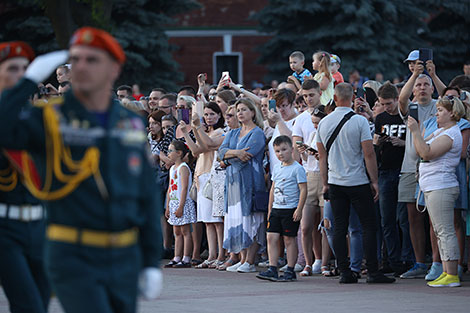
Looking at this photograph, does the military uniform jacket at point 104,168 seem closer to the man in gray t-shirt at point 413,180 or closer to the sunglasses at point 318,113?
the man in gray t-shirt at point 413,180

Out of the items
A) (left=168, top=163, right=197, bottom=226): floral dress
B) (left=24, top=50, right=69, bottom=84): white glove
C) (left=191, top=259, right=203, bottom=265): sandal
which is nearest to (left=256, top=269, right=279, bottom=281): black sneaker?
(left=191, top=259, right=203, bottom=265): sandal

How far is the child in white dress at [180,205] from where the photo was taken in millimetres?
13725

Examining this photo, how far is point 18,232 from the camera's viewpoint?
6180mm

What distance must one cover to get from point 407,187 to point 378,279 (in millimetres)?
1229

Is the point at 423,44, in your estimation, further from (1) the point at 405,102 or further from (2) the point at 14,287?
(2) the point at 14,287

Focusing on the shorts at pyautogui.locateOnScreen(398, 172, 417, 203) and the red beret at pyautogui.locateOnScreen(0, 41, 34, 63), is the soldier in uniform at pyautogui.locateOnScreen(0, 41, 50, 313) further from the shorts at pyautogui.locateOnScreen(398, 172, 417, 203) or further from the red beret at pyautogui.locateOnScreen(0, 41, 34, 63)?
the shorts at pyautogui.locateOnScreen(398, 172, 417, 203)

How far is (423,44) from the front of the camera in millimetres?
35500

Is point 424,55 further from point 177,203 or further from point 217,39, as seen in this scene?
point 217,39

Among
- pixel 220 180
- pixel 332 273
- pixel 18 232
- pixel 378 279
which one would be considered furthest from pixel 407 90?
pixel 18 232

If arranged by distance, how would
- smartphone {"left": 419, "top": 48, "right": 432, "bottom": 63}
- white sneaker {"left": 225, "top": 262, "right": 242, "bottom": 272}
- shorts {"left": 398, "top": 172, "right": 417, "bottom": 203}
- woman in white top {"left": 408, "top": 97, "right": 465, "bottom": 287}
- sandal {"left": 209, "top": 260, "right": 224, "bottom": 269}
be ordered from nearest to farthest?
woman in white top {"left": 408, "top": 97, "right": 465, "bottom": 287} < shorts {"left": 398, "top": 172, "right": 417, "bottom": 203} < smartphone {"left": 419, "top": 48, "right": 432, "bottom": 63} < white sneaker {"left": 225, "top": 262, "right": 242, "bottom": 272} < sandal {"left": 209, "top": 260, "right": 224, "bottom": 269}

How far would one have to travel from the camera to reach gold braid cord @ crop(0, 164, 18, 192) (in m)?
6.32

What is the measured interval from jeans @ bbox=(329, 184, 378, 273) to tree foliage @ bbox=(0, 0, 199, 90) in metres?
19.2

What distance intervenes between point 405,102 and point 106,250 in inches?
A: 292

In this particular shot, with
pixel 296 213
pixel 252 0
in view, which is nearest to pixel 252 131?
pixel 296 213
